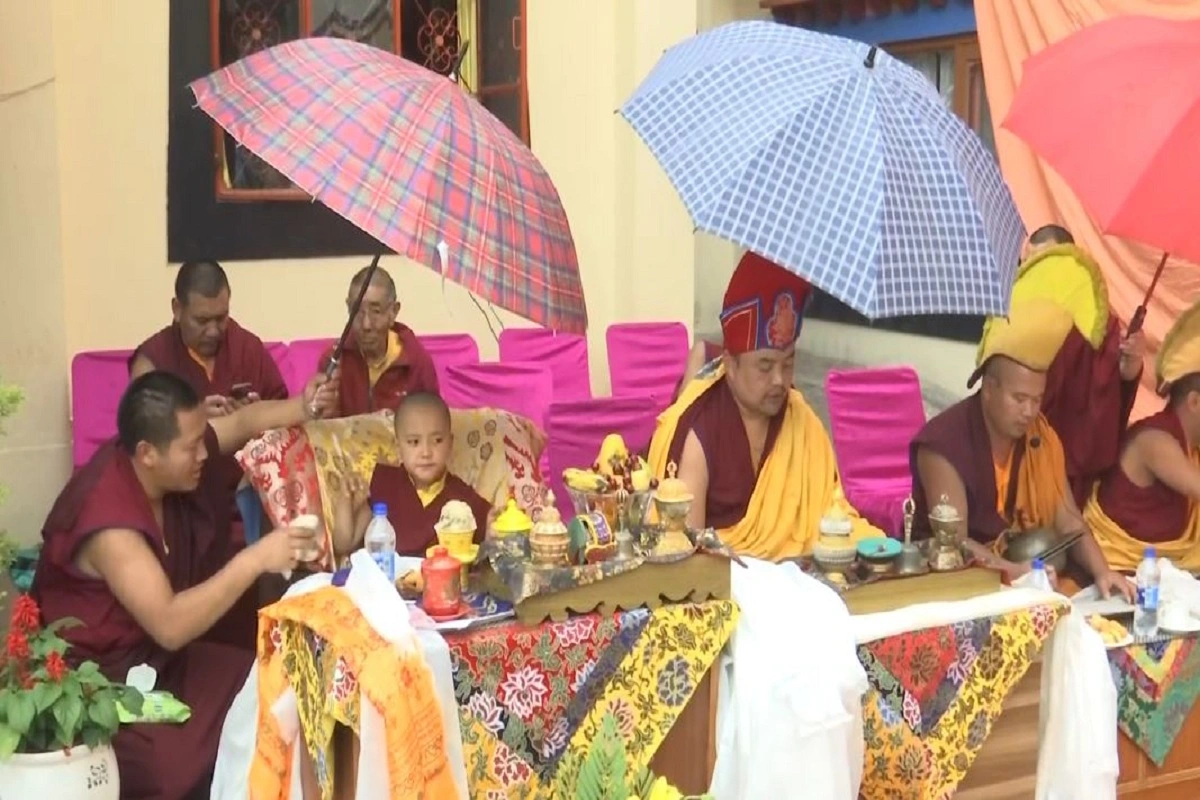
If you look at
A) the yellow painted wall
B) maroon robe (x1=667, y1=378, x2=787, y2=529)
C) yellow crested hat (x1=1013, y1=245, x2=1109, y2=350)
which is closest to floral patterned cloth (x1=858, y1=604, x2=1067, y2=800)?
maroon robe (x1=667, y1=378, x2=787, y2=529)

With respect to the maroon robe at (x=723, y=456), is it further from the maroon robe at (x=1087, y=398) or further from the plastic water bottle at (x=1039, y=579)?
the maroon robe at (x=1087, y=398)

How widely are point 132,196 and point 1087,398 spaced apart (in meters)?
3.55

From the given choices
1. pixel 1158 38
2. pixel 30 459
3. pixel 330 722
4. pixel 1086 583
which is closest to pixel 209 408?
pixel 30 459

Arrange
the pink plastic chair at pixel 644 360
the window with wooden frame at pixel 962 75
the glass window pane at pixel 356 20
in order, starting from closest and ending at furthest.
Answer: the glass window pane at pixel 356 20 → the pink plastic chair at pixel 644 360 → the window with wooden frame at pixel 962 75

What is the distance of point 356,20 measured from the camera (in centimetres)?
668

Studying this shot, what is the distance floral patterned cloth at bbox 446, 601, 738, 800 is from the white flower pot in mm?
799

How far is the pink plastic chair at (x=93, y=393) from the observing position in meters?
5.59

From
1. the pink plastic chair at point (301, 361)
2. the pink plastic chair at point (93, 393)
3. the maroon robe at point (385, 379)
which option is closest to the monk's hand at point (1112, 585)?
the maroon robe at point (385, 379)

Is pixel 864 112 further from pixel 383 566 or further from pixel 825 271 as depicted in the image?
pixel 383 566

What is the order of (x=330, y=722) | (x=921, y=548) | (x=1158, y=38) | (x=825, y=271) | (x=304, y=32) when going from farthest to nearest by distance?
(x=304, y=32), (x=1158, y=38), (x=921, y=548), (x=825, y=271), (x=330, y=722)

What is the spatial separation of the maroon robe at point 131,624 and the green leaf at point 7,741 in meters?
0.43

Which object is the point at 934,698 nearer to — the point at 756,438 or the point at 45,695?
the point at 756,438

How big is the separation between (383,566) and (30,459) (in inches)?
111

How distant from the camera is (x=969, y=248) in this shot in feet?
11.1
